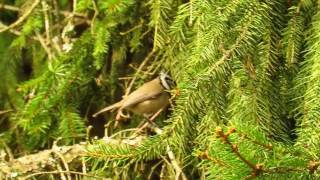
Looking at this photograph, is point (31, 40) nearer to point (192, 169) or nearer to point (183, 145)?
point (192, 169)

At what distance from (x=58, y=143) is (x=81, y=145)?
0.92 feet

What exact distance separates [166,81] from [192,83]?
634 mm

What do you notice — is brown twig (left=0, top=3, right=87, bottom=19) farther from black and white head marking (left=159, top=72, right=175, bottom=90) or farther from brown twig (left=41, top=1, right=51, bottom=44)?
black and white head marking (left=159, top=72, right=175, bottom=90)

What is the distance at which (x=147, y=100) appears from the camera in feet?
8.32

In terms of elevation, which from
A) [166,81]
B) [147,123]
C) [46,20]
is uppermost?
[46,20]

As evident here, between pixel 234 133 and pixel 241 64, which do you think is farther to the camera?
pixel 241 64

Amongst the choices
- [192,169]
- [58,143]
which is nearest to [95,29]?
[58,143]

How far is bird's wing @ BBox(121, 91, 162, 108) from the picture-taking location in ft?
8.31

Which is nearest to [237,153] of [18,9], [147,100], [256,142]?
[256,142]

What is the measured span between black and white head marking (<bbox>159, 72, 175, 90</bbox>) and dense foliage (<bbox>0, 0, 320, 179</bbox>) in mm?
74

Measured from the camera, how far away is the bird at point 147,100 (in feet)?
8.21

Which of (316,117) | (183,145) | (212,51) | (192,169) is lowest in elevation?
(192,169)

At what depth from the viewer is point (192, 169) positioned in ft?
7.47

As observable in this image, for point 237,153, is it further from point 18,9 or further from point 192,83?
point 18,9
